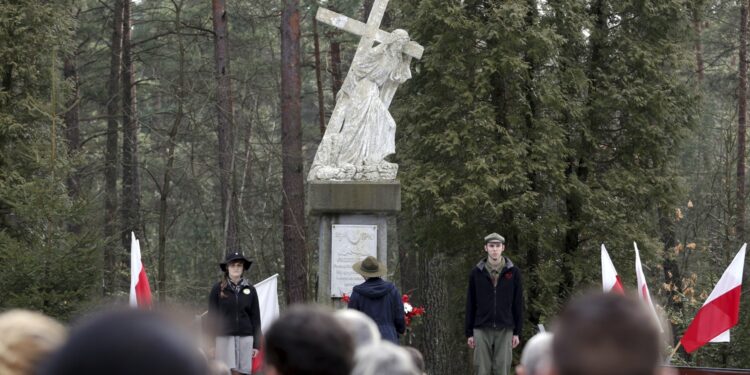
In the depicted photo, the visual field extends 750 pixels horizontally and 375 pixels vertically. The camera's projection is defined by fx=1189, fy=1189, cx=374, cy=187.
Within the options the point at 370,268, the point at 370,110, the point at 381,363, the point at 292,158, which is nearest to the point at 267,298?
the point at 370,110

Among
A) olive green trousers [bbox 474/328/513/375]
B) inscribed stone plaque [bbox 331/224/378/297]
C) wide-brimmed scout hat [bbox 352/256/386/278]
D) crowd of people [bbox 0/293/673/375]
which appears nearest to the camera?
crowd of people [bbox 0/293/673/375]

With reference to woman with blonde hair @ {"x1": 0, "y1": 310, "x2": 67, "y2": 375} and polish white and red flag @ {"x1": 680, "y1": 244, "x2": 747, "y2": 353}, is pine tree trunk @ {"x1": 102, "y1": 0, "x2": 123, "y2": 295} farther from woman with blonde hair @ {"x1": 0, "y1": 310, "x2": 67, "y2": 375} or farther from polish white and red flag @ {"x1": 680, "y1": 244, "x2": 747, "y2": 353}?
woman with blonde hair @ {"x1": 0, "y1": 310, "x2": 67, "y2": 375}

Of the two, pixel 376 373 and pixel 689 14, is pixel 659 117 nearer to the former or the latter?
pixel 689 14

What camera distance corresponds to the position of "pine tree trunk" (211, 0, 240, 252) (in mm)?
22297

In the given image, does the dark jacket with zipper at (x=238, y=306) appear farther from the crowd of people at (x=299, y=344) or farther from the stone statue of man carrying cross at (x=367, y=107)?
the crowd of people at (x=299, y=344)

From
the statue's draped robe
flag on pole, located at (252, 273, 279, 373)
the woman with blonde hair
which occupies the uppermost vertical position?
the statue's draped robe

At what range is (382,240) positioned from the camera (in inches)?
509

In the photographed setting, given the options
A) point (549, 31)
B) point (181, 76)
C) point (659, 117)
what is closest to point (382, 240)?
point (549, 31)

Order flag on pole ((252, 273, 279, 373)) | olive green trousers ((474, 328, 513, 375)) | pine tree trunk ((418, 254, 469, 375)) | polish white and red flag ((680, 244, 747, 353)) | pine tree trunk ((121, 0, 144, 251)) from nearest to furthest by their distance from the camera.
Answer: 1. polish white and red flag ((680, 244, 747, 353))
2. olive green trousers ((474, 328, 513, 375))
3. flag on pole ((252, 273, 279, 373))
4. pine tree trunk ((418, 254, 469, 375))
5. pine tree trunk ((121, 0, 144, 251))

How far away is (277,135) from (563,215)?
14.1 m

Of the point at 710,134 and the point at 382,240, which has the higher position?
the point at 710,134

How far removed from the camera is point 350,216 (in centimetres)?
1298

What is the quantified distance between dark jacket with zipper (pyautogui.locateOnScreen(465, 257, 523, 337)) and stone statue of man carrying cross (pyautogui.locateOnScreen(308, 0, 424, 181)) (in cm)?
230

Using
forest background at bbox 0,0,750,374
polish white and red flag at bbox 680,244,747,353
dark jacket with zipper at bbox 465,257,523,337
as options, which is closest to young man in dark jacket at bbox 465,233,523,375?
dark jacket with zipper at bbox 465,257,523,337
